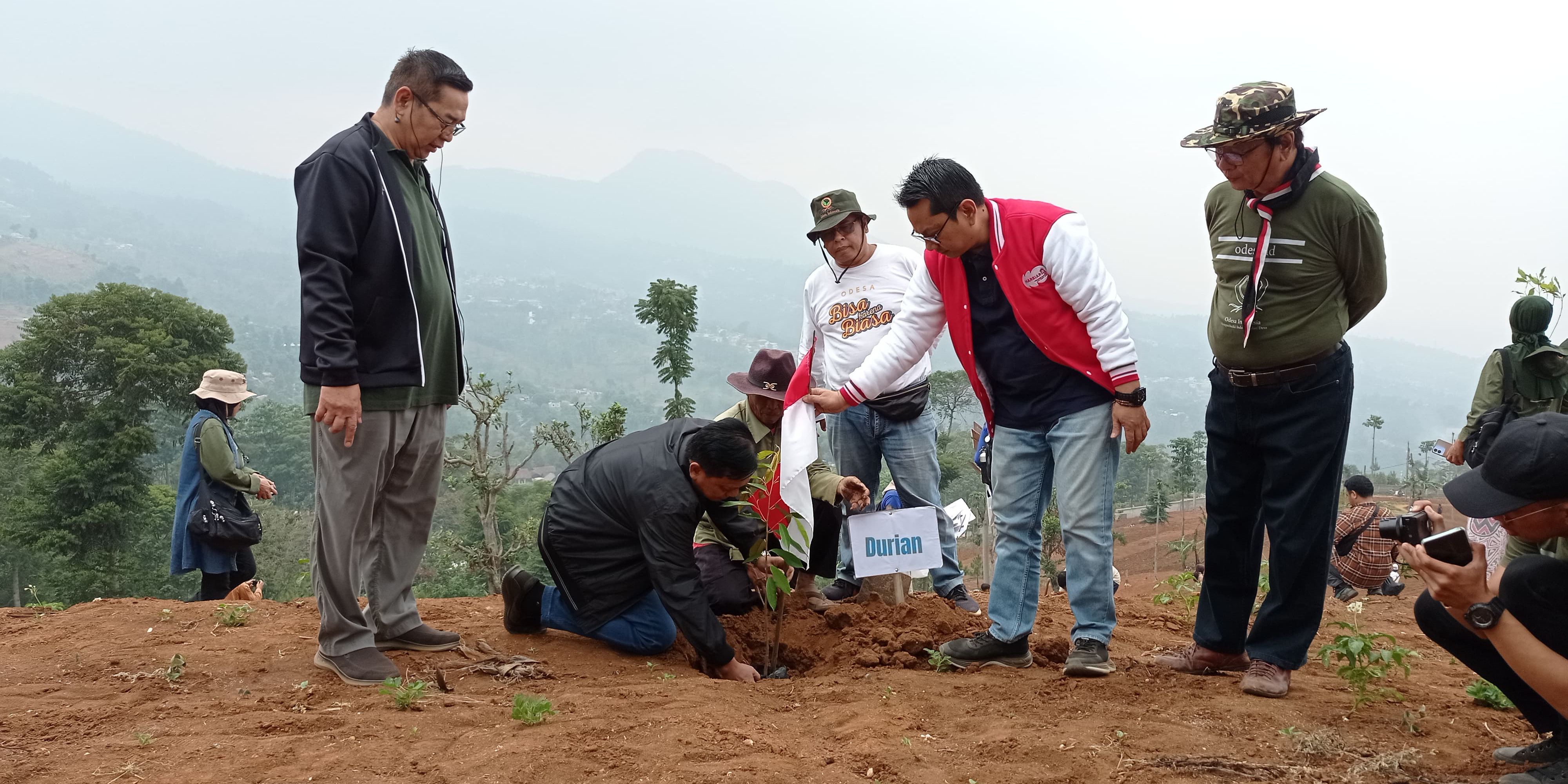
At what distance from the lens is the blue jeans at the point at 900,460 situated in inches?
206

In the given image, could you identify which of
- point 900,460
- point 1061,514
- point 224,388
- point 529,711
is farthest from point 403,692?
point 224,388

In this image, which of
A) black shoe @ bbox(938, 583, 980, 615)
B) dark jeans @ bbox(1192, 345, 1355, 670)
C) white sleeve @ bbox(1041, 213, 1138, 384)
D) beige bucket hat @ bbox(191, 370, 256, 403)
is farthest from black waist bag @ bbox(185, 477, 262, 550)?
dark jeans @ bbox(1192, 345, 1355, 670)

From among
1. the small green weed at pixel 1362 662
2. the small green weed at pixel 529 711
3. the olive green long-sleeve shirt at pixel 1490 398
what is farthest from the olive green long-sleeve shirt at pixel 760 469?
the olive green long-sleeve shirt at pixel 1490 398

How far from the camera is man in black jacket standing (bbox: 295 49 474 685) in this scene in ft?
11.9

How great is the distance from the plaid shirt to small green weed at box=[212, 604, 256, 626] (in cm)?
693

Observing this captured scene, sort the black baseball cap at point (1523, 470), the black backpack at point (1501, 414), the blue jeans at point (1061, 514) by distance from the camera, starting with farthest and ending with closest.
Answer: the black backpack at point (1501, 414) → the blue jeans at point (1061, 514) → the black baseball cap at point (1523, 470)

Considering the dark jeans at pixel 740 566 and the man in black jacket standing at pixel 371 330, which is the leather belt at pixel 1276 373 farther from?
the man in black jacket standing at pixel 371 330

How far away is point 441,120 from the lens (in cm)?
391

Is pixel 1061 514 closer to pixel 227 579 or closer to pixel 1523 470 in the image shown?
pixel 1523 470

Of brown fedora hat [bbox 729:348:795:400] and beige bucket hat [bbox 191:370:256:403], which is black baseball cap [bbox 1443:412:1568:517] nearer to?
brown fedora hat [bbox 729:348:795:400]

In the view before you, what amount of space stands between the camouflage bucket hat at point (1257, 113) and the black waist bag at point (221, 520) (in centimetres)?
555

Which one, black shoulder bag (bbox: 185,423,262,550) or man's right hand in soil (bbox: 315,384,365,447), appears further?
black shoulder bag (bbox: 185,423,262,550)

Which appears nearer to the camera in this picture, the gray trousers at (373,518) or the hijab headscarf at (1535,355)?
the gray trousers at (373,518)

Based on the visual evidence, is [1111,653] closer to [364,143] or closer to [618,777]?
[618,777]
